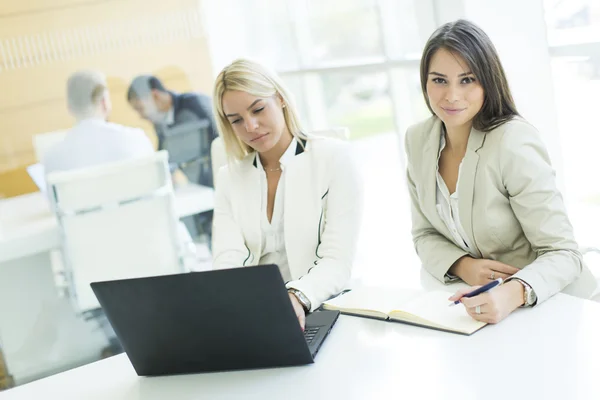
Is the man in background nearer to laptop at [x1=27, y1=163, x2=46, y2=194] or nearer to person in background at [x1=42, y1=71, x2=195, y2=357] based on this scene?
person in background at [x1=42, y1=71, x2=195, y2=357]

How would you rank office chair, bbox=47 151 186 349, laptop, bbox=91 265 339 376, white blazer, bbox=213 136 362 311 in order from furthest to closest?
office chair, bbox=47 151 186 349 → white blazer, bbox=213 136 362 311 → laptop, bbox=91 265 339 376

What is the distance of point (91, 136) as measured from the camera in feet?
12.8

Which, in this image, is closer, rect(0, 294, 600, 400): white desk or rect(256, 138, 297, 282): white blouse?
rect(0, 294, 600, 400): white desk

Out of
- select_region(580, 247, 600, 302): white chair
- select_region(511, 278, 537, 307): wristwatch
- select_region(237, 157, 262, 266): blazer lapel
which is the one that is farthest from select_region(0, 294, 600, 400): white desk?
select_region(237, 157, 262, 266): blazer lapel

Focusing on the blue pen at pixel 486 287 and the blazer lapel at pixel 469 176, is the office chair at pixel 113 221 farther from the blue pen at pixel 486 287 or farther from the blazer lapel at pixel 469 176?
the blue pen at pixel 486 287

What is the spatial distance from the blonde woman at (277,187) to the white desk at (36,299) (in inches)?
63.9

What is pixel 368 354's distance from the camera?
145cm

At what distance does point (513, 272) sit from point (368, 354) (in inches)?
19.1

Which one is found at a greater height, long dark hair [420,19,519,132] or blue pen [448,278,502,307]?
long dark hair [420,19,519,132]

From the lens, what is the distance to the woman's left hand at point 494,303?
1.44 metres

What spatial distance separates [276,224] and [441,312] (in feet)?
2.66

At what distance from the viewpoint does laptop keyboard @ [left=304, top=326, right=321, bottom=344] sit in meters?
1.55

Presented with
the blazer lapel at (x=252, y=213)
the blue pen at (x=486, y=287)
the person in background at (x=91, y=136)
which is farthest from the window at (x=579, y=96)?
the person in background at (x=91, y=136)

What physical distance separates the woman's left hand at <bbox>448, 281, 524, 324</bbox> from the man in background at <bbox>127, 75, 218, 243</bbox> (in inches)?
108
